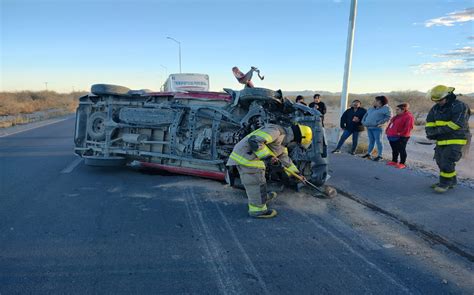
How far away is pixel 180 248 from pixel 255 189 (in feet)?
4.19

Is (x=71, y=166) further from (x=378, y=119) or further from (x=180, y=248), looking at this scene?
(x=378, y=119)

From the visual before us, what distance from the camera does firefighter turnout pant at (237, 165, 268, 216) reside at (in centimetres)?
408

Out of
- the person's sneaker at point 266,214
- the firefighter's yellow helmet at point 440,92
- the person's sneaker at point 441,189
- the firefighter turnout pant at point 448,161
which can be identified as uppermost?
the firefighter's yellow helmet at point 440,92

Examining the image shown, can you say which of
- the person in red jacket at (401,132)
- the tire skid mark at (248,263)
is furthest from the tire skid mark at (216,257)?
the person in red jacket at (401,132)

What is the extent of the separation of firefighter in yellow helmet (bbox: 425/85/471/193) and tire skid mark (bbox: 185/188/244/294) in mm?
3835

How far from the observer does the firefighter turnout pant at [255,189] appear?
13.4 feet

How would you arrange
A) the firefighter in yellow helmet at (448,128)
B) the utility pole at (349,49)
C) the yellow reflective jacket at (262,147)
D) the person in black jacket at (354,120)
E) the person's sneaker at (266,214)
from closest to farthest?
the yellow reflective jacket at (262,147) < the person's sneaker at (266,214) < the firefighter in yellow helmet at (448,128) < the person in black jacket at (354,120) < the utility pole at (349,49)

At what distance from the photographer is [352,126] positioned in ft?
28.3

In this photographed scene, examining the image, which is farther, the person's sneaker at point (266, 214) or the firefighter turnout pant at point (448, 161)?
the firefighter turnout pant at point (448, 161)

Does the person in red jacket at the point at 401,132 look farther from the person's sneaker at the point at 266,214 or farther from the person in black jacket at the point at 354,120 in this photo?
the person's sneaker at the point at 266,214

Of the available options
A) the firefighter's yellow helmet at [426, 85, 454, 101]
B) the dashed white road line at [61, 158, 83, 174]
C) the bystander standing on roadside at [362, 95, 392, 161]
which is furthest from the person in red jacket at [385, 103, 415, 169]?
the dashed white road line at [61, 158, 83, 174]

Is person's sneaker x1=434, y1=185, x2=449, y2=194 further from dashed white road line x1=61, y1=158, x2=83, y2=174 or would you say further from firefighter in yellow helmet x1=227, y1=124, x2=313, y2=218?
dashed white road line x1=61, y1=158, x2=83, y2=174

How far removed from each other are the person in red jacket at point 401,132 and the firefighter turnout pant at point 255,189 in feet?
14.3

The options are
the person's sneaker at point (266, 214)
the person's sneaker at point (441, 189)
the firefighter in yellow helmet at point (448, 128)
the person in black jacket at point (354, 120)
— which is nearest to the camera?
the person's sneaker at point (266, 214)
